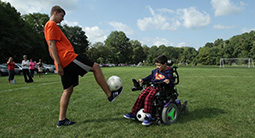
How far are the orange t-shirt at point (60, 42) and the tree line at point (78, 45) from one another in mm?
32288

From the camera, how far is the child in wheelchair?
3.53 m

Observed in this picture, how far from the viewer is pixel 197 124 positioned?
12.0 feet

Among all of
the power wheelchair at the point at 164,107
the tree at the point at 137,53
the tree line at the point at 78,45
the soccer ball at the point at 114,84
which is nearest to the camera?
the power wheelchair at the point at 164,107

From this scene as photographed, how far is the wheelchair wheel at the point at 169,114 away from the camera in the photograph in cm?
350

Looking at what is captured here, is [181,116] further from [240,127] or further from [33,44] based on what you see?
[33,44]

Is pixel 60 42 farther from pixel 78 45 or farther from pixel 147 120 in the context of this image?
pixel 78 45

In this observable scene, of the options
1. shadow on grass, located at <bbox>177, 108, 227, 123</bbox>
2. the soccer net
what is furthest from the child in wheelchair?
the soccer net

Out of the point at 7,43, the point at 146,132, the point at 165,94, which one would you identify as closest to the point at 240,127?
the point at 165,94

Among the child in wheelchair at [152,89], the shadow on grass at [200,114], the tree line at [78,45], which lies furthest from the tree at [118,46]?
the child in wheelchair at [152,89]

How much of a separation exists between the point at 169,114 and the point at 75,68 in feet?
7.03

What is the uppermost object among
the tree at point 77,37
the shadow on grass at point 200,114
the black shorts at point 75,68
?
the tree at point 77,37

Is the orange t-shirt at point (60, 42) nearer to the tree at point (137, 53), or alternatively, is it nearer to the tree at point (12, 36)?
the tree at point (12, 36)

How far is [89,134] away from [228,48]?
99644 mm

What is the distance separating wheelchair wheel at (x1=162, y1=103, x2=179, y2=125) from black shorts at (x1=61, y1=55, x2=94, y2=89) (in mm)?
1774
